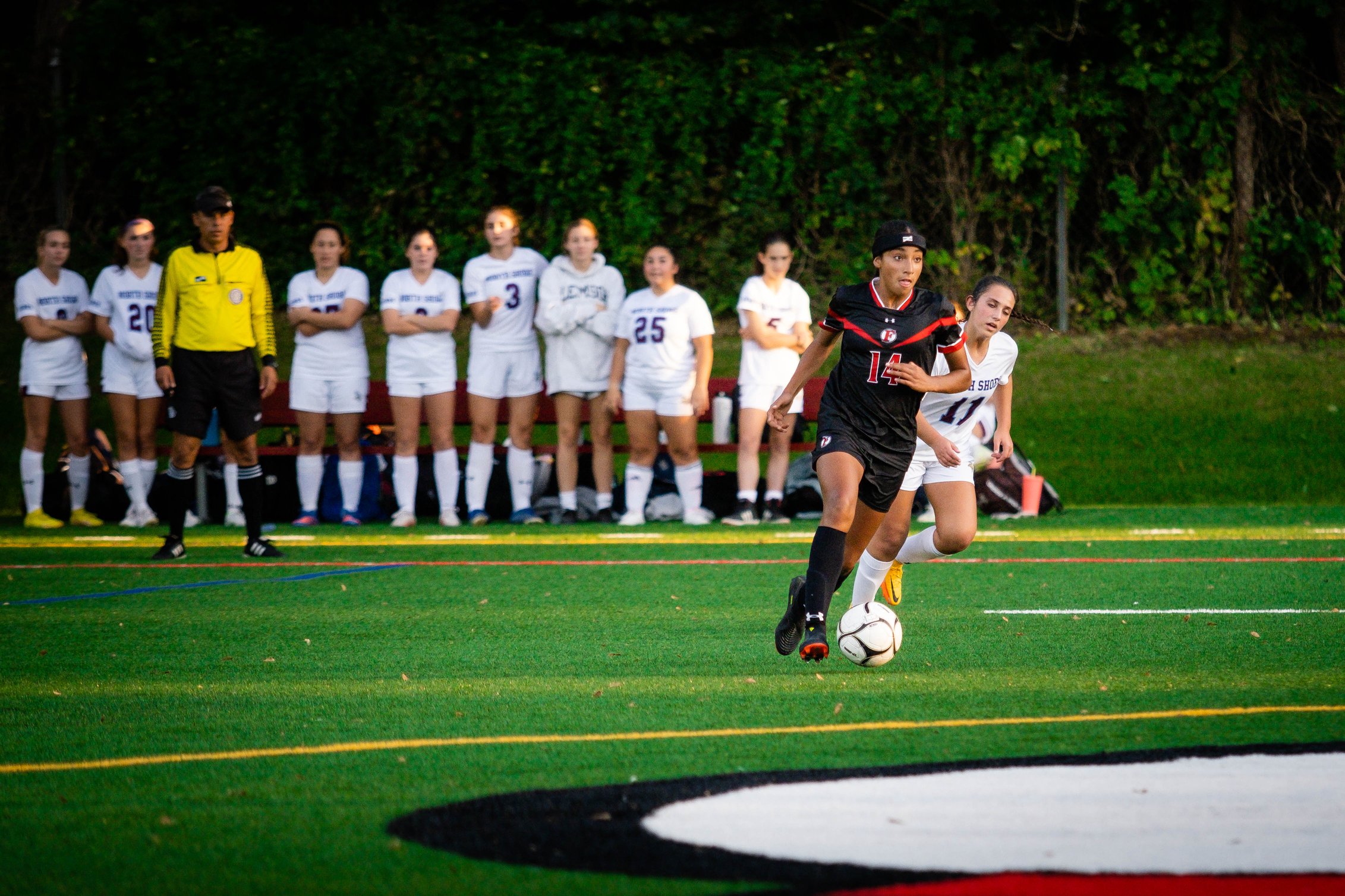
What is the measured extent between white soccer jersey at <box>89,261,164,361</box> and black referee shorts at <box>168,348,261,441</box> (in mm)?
2878

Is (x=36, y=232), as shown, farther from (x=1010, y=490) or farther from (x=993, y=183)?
(x=1010, y=490)

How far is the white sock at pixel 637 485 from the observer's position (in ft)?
41.4

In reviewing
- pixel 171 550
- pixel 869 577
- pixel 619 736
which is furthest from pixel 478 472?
pixel 619 736

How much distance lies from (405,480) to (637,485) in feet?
6.14

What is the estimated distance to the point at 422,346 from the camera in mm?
12633

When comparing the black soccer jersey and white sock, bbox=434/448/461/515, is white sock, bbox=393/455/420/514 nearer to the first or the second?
white sock, bbox=434/448/461/515

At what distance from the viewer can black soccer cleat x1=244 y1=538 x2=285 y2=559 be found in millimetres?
10102

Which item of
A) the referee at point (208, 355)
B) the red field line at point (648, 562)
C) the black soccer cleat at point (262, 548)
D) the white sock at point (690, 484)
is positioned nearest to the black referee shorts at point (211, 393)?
the referee at point (208, 355)

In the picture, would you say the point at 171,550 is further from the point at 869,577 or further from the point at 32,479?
the point at 869,577

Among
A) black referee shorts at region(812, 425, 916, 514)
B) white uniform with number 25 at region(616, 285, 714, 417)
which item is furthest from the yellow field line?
white uniform with number 25 at region(616, 285, 714, 417)

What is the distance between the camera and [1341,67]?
17.9 m

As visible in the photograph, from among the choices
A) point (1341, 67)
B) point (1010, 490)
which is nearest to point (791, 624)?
point (1010, 490)

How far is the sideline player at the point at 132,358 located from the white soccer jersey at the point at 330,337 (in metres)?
1.18

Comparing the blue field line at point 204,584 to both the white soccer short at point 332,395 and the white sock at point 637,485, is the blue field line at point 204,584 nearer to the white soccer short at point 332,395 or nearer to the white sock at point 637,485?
the white soccer short at point 332,395
